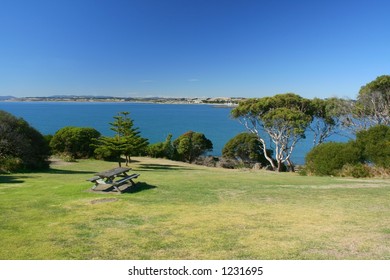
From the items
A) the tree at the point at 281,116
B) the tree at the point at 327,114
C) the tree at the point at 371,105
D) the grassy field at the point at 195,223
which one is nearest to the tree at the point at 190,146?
the tree at the point at 281,116

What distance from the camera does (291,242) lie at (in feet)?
21.0

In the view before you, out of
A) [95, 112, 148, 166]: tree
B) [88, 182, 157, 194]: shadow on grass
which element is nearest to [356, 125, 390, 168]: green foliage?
[88, 182, 157, 194]: shadow on grass

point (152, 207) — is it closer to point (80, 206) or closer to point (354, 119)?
point (80, 206)

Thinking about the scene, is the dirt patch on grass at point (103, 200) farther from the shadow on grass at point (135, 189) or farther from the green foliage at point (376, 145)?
the green foliage at point (376, 145)

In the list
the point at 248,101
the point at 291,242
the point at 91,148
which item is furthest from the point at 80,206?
the point at 248,101

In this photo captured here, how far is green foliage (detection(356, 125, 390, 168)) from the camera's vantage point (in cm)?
1867

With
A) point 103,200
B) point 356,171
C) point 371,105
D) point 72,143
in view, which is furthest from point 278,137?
point 103,200

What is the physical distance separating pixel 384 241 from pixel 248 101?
3197cm

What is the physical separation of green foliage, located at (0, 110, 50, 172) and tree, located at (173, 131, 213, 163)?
2062cm

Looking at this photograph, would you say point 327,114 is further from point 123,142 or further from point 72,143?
point 72,143

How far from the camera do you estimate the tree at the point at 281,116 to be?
111 feet

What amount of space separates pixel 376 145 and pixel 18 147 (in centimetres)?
2151

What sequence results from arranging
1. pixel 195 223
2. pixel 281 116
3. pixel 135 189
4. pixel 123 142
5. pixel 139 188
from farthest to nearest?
pixel 281 116
pixel 123 142
pixel 139 188
pixel 135 189
pixel 195 223

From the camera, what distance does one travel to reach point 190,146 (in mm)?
41875
